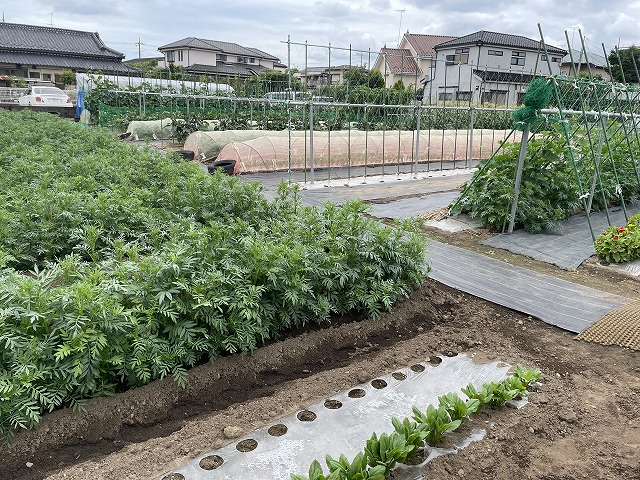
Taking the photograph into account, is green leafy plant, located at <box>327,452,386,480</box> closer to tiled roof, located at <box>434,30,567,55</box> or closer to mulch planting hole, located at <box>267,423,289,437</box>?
mulch planting hole, located at <box>267,423,289,437</box>

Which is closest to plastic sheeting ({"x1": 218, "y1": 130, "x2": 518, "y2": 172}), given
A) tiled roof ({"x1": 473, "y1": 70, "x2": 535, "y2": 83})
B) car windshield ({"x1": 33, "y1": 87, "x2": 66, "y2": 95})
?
tiled roof ({"x1": 473, "y1": 70, "x2": 535, "y2": 83})

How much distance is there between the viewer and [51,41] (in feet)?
135

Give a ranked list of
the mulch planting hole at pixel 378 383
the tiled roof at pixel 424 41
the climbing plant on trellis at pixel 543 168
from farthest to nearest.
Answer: the tiled roof at pixel 424 41 < the climbing plant on trellis at pixel 543 168 < the mulch planting hole at pixel 378 383

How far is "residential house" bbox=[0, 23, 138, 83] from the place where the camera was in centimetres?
3816

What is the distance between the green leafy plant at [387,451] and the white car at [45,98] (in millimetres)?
32202

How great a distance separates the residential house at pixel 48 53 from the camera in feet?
125

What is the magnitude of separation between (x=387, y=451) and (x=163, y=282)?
67.1 inches

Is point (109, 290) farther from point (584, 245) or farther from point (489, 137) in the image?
point (489, 137)

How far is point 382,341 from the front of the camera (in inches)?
164

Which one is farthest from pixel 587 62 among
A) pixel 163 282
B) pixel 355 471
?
pixel 355 471

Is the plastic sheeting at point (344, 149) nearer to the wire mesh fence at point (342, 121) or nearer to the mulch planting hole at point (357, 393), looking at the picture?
the wire mesh fence at point (342, 121)

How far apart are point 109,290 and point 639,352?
401 cm

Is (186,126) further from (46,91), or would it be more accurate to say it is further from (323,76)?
(46,91)

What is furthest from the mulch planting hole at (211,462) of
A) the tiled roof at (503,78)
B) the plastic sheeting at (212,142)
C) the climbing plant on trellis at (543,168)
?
the tiled roof at (503,78)
